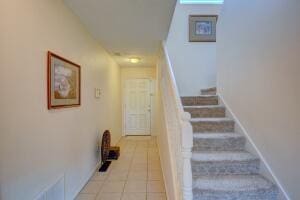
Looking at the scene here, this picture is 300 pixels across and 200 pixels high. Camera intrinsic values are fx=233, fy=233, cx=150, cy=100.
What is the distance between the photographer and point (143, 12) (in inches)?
106

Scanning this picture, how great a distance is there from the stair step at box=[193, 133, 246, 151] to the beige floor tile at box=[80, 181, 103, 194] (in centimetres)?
144

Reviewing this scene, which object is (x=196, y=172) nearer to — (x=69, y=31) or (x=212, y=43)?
(x=69, y=31)

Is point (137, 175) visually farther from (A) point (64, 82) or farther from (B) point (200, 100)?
(A) point (64, 82)

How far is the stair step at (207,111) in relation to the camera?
341cm

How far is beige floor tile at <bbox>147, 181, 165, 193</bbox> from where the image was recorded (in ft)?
10.1

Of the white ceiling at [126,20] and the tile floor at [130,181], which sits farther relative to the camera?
the tile floor at [130,181]

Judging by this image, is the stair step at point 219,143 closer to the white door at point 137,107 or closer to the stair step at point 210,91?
the stair step at point 210,91

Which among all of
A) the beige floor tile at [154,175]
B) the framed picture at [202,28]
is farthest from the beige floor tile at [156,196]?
the framed picture at [202,28]

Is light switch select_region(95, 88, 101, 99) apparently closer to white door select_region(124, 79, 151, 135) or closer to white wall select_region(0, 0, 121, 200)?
white wall select_region(0, 0, 121, 200)

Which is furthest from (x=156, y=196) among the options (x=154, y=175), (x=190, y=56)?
(x=190, y=56)

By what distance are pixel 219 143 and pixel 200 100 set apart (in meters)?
1.09

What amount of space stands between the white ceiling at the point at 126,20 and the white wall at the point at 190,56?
887 mm

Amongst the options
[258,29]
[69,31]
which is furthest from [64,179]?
[258,29]

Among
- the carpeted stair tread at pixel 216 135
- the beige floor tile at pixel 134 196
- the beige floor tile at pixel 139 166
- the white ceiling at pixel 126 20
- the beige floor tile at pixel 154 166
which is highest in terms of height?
the white ceiling at pixel 126 20
